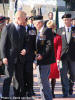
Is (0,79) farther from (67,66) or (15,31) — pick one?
(15,31)

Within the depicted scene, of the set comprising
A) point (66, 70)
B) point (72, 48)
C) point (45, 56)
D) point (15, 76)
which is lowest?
point (66, 70)

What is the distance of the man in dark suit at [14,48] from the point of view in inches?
290

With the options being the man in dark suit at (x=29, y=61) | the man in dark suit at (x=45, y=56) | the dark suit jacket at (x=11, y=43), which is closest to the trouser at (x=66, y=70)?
the man in dark suit at (x=29, y=61)

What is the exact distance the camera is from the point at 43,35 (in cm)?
761

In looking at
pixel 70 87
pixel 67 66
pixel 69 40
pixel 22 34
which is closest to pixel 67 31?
pixel 69 40

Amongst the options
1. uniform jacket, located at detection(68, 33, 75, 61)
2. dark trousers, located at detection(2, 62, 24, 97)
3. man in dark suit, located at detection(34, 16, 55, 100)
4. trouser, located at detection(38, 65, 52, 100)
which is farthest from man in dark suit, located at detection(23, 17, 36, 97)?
uniform jacket, located at detection(68, 33, 75, 61)

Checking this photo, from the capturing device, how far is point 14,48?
7387 mm

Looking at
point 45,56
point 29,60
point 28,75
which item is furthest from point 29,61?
point 45,56

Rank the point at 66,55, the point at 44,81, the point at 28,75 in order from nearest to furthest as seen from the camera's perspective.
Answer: the point at 44,81
the point at 28,75
the point at 66,55

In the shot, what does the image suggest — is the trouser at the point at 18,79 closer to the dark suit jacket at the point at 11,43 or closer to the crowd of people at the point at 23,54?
the crowd of people at the point at 23,54

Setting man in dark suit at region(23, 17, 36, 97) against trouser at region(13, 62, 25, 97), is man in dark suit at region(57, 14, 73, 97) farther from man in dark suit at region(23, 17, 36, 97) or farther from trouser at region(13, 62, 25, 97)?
trouser at region(13, 62, 25, 97)

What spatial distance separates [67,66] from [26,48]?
1.97 m

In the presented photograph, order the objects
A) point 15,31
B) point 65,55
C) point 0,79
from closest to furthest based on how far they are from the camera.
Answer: point 15,31 → point 65,55 → point 0,79

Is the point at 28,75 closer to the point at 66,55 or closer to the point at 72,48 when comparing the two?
the point at 66,55
